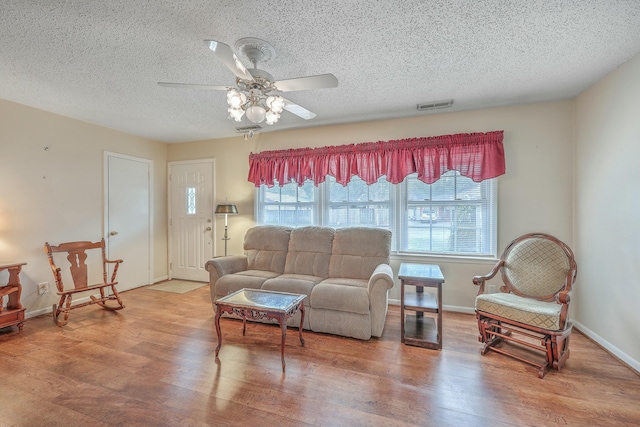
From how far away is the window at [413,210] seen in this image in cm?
333

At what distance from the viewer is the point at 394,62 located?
227 cm

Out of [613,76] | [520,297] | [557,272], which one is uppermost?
[613,76]

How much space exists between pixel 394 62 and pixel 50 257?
13.6ft

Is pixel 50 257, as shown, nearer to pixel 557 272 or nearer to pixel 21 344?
pixel 21 344

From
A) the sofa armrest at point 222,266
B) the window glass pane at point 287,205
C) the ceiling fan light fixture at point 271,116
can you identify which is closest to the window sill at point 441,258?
Answer: the window glass pane at point 287,205

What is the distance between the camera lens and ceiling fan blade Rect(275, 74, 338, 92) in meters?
1.82

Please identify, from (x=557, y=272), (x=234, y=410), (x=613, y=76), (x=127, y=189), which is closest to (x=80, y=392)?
(x=234, y=410)

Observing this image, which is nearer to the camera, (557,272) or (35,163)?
(557,272)

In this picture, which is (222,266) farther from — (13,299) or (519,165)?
(519,165)

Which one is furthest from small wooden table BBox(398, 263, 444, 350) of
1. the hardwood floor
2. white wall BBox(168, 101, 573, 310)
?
white wall BBox(168, 101, 573, 310)

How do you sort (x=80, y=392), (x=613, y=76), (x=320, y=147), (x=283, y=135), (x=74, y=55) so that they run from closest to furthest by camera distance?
1. (x=80, y=392)
2. (x=74, y=55)
3. (x=613, y=76)
4. (x=320, y=147)
5. (x=283, y=135)

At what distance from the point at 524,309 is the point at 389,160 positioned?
210 centimetres

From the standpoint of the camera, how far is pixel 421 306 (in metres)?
2.56

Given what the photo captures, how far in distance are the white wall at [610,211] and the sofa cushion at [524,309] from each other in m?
0.50
